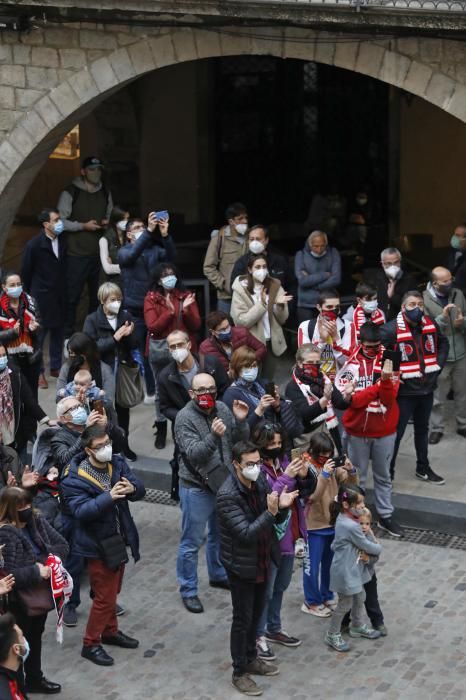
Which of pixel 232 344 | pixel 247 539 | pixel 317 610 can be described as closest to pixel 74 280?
pixel 232 344

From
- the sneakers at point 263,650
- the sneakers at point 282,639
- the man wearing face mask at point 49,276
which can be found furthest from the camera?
the man wearing face mask at point 49,276

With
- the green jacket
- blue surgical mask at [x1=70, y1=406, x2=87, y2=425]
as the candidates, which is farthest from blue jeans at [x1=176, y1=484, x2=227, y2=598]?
the green jacket

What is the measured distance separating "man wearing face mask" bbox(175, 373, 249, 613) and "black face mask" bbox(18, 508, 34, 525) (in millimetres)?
1482

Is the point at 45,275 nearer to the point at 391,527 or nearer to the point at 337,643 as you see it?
the point at 391,527

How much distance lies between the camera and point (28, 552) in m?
9.30

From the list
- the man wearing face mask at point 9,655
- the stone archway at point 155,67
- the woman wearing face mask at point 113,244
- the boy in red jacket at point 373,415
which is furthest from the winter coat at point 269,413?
the woman wearing face mask at point 113,244

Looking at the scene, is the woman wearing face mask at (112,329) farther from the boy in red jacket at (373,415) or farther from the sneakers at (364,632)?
the sneakers at (364,632)

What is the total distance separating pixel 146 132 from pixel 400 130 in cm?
316

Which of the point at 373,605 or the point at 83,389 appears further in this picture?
the point at 83,389

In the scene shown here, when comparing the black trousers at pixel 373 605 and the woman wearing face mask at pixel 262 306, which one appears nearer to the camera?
the black trousers at pixel 373 605

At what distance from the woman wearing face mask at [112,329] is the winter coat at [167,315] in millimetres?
385

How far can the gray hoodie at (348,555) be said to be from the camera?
32.5 feet

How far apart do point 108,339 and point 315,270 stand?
2.47 metres

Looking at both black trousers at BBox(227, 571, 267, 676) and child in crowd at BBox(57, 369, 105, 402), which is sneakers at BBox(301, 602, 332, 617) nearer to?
black trousers at BBox(227, 571, 267, 676)
